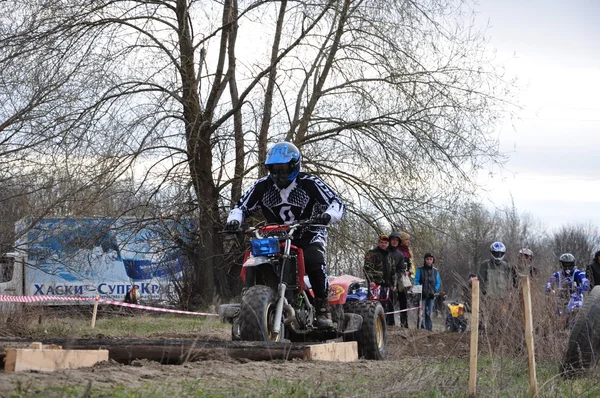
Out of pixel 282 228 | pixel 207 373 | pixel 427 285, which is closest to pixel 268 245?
pixel 282 228

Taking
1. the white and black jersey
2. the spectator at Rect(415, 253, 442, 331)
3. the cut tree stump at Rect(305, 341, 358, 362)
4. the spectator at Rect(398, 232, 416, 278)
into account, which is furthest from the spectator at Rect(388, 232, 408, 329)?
the cut tree stump at Rect(305, 341, 358, 362)

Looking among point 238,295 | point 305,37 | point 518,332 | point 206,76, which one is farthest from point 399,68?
point 518,332

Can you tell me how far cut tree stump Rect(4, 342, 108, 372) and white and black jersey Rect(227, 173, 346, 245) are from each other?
10.2 feet

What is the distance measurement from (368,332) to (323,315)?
2.25ft

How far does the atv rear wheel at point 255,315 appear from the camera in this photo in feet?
26.6

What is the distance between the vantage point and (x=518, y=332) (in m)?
9.71

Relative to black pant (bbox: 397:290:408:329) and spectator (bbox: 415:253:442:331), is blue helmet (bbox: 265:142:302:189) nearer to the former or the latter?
black pant (bbox: 397:290:408:329)

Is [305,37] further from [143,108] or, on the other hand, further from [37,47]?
[37,47]

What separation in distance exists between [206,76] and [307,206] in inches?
454

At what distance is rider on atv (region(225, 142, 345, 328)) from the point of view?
909 centimetres

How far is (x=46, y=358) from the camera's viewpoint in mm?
6094

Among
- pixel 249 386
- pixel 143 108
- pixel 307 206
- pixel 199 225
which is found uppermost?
pixel 143 108

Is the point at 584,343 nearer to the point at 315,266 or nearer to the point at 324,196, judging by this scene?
the point at 315,266

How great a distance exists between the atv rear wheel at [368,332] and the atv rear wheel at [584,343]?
7.52ft
